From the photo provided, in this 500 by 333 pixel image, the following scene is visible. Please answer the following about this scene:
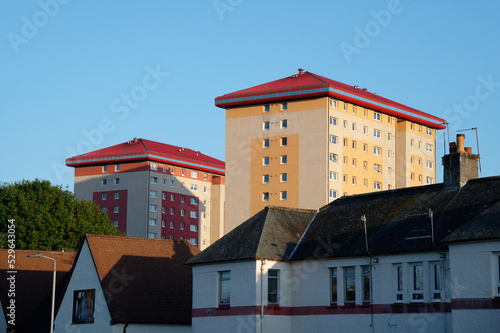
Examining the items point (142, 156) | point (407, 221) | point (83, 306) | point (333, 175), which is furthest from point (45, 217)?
point (142, 156)

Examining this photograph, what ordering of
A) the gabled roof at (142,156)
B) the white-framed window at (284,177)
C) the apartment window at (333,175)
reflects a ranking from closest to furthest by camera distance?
1. the apartment window at (333,175)
2. the white-framed window at (284,177)
3. the gabled roof at (142,156)

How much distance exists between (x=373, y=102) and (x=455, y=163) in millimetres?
81209

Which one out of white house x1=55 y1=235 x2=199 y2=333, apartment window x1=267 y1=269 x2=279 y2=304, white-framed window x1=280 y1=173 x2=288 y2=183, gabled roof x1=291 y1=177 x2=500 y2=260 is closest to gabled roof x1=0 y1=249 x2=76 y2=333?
white house x1=55 y1=235 x2=199 y2=333

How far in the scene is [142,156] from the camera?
14200 centimetres

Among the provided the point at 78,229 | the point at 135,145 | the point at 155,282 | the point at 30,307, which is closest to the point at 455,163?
the point at 155,282

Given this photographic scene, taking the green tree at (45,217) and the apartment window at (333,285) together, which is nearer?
the apartment window at (333,285)

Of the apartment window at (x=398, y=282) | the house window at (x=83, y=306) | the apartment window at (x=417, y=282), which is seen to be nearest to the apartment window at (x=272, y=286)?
the apartment window at (x=398, y=282)

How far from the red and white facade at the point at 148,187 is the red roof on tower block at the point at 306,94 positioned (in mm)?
31553

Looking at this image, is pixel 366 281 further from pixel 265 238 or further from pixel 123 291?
pixel 123 291

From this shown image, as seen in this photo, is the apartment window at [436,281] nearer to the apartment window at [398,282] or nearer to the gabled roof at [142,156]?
the apartment window at [398,282]

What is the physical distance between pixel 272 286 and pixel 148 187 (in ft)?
343

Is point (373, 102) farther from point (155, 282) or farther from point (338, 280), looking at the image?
point (338, 280)

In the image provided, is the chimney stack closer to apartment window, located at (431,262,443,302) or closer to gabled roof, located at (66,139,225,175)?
apartment window, located at (431,262,443,302)

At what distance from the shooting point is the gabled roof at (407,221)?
32.3 metres
